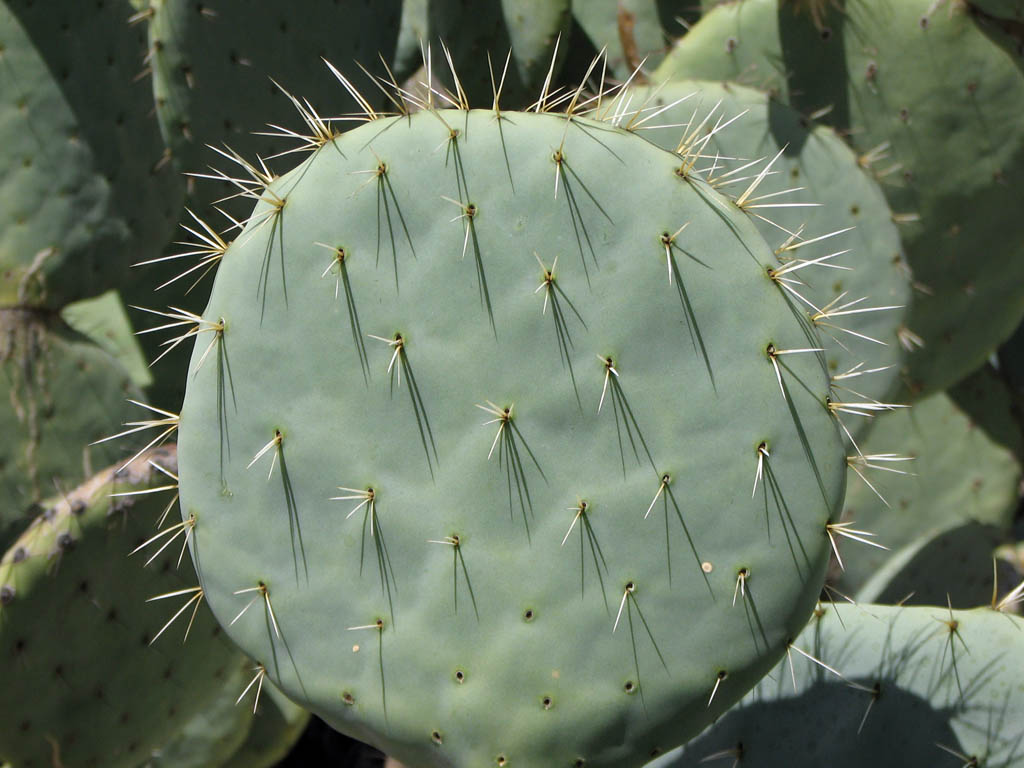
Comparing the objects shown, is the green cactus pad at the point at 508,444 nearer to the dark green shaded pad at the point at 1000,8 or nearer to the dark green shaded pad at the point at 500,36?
the dark green shaded pad at the point at 500,36

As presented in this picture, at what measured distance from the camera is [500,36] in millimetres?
2271

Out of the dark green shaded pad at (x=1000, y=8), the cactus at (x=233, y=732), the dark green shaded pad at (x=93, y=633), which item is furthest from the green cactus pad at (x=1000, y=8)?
the cactus at (x=233, y=732)

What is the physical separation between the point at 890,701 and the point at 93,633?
1274 mm

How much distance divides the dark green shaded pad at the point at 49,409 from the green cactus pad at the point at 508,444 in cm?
114

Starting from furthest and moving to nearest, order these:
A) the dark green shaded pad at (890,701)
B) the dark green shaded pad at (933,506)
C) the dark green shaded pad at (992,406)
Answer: the dark green shaded pad at (992,406), the dark green shaded pad at (933,506), the dark green shaded pad at (890,701)

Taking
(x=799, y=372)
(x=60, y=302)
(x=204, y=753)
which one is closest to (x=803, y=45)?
(x=799, y=372)

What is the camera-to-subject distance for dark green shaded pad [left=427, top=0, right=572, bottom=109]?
2.23 metres

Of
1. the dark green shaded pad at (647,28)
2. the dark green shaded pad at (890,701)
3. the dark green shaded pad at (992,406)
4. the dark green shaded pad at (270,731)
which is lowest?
the dark green shaded pad at (270,731)

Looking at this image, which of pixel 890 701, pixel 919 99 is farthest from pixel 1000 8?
pixel 890 701

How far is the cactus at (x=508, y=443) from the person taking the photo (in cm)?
117

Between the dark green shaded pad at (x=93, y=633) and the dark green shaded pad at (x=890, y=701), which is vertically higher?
the dark green shaded pad at (x=890, y=701)

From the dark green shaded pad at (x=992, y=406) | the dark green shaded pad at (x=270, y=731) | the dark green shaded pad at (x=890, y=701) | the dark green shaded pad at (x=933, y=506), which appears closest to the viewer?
the dark green shaded pad at (x=890, y=701)

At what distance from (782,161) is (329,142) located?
1019mm

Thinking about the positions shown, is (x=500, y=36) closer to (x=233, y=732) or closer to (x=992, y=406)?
(x=233, y=732)
